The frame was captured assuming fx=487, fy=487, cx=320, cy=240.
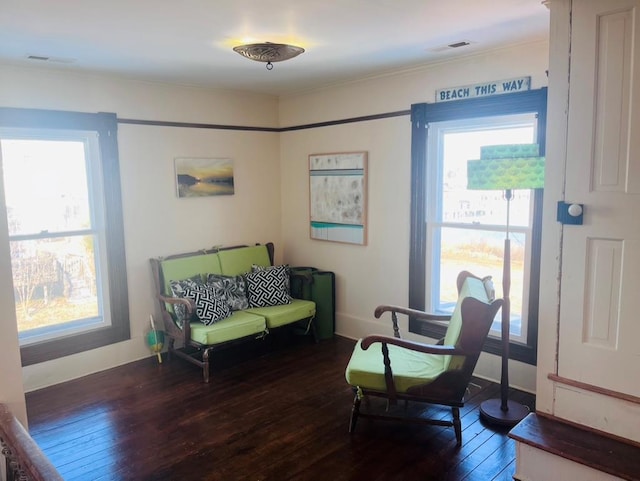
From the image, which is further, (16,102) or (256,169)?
(256,169)

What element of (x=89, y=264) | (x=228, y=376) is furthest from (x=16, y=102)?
(x=228, y=376)

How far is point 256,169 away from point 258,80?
1.03 m

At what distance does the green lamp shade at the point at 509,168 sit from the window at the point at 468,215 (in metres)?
0.52

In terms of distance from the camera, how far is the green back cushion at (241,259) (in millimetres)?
4738

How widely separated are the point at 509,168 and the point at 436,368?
1.30 m

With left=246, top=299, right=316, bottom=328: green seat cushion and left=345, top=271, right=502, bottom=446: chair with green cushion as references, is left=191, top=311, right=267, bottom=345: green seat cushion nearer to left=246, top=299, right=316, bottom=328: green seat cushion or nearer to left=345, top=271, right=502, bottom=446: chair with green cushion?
left=246, top=299, right=316, bottom=328: green seat cushion

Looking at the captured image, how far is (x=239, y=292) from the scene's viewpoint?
4570 mm

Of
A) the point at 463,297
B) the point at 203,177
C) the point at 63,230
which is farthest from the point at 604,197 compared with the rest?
the point at 63,230

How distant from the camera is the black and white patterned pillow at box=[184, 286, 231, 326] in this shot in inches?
160

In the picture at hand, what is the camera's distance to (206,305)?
4102 mm

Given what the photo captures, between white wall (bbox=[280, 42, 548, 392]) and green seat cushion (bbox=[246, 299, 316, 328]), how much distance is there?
44 centimetres

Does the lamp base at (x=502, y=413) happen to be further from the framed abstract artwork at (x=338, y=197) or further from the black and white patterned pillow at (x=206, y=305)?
the black and white patterned pillow at (x=206, y=305)

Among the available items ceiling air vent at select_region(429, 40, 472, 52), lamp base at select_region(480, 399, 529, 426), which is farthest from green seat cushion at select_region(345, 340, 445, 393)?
ceiling air vent at select_region(429, 40, 472, 52)

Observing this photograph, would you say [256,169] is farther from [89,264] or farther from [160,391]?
[160,391]
